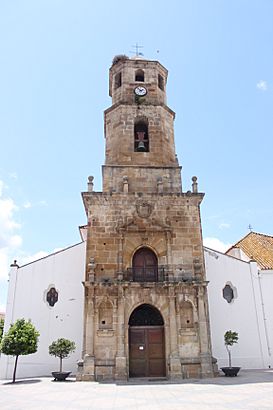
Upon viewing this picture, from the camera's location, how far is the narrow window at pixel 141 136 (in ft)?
62.2

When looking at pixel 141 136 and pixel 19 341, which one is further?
pixel 141 136

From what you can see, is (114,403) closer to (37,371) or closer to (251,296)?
(37,371)

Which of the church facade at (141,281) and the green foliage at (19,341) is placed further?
the church facade at (141,281)

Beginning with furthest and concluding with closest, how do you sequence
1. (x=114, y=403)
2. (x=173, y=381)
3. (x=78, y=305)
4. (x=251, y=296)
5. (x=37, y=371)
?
(x=251, y=296) < (x=78, y=305) < (x=37, y=371) < (x=173, y=381) < (x=114, y=403)

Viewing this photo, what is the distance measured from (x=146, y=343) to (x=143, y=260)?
3546 millimetres

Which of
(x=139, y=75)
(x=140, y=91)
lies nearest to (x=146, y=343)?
(x=140, y=91)

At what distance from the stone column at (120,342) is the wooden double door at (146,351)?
0.59 meters

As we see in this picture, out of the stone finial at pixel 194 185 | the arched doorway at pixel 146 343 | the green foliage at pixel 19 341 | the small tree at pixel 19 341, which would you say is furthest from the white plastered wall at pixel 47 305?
the stone finial at pixel 194 185

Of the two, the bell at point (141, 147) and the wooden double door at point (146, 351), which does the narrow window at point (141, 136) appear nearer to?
the bell at point (141, 147)

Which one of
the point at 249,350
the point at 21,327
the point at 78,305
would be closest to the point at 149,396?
the point at 21,327

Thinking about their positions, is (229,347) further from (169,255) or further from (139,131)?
(139,131)

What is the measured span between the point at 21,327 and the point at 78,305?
399cm

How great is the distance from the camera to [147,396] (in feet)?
33.2

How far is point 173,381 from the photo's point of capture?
13500 mm
